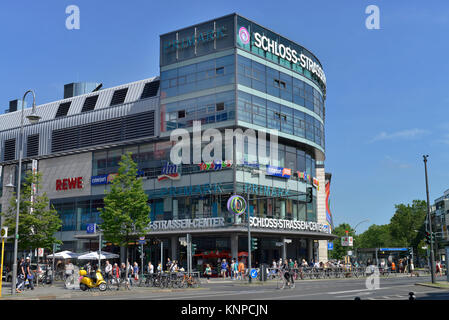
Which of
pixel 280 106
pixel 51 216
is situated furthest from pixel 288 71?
pixel 51 216

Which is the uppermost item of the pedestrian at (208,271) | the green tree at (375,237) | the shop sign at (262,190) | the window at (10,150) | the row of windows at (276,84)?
the row of windows at (276,84)

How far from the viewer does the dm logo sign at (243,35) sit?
2076 inches

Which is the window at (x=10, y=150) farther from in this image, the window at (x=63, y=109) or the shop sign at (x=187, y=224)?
the shop sign at (x=187, y=224)

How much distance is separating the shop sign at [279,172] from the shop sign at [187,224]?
7.85 m

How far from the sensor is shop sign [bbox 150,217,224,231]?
50625mm

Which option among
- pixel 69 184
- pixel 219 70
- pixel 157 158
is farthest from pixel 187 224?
pixel 69 184

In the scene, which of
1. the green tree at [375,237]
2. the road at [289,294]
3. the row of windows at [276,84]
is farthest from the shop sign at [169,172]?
→ the green tree at [375,237]

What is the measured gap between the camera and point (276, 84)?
55.9m

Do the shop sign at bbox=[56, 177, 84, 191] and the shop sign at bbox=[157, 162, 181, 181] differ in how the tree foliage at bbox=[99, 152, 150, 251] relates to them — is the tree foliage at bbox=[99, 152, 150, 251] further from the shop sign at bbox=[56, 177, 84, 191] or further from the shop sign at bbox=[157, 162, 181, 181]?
the shop sign at bbox=[56, 177, 84, 191]

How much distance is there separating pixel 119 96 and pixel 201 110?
13.5 metres

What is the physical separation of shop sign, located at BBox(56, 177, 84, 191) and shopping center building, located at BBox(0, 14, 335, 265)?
0.15 m

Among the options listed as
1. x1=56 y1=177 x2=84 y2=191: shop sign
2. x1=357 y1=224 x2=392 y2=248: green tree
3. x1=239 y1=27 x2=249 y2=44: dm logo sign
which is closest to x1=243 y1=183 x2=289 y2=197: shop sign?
x1=239 y1=27 x2=249 y2=44: dm logo sign

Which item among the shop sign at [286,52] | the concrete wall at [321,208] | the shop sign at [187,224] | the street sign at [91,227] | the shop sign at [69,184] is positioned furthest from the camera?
the concrete wall at [321,208]

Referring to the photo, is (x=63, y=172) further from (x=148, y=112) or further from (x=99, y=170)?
(x=148, y=112)
